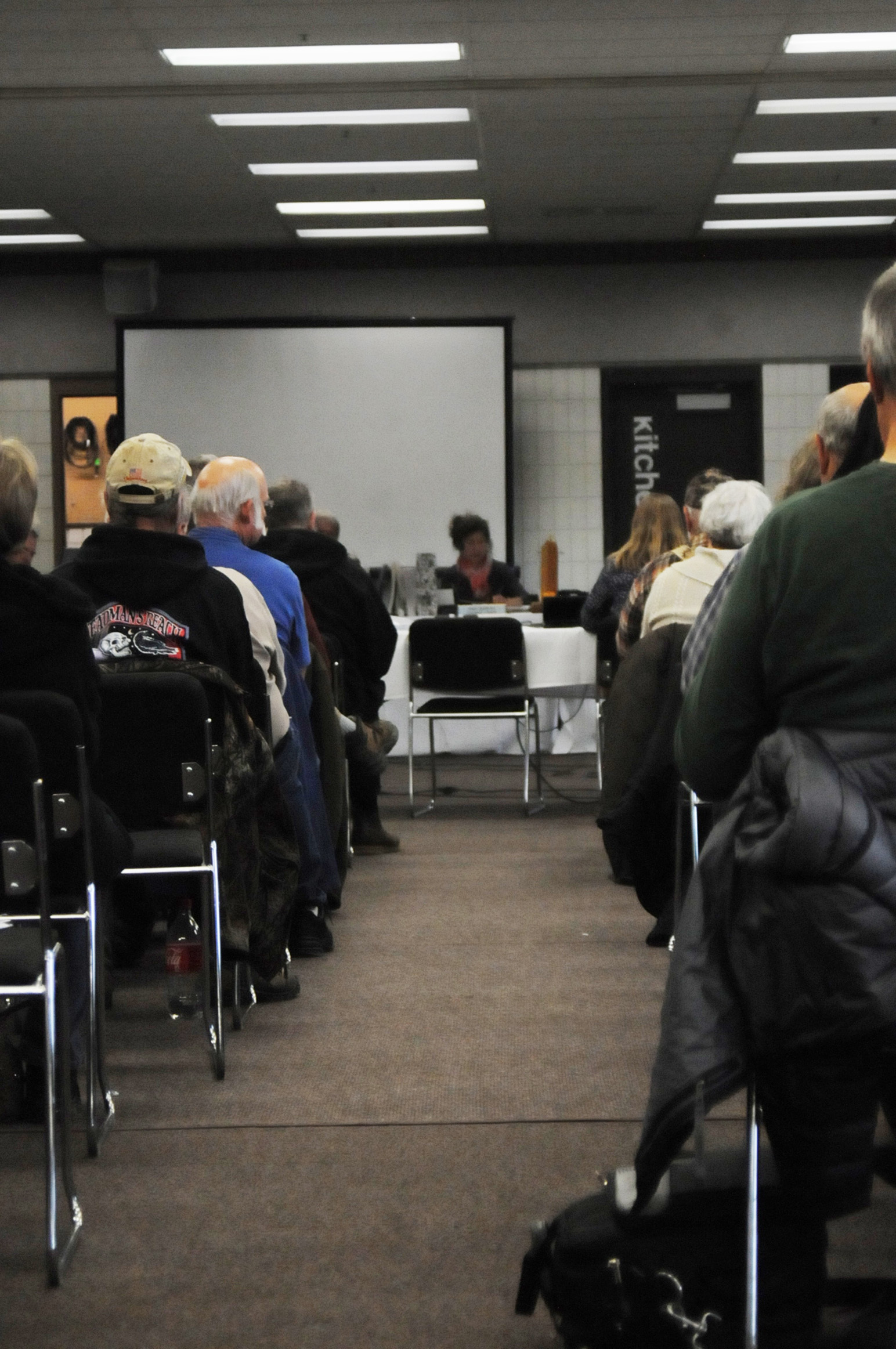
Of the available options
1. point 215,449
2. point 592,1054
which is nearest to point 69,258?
point 215,449

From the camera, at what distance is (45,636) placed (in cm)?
228

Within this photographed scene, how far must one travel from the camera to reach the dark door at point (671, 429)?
9.60 metres

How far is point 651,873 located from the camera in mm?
3391

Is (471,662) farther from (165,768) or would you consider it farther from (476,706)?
(165,768)

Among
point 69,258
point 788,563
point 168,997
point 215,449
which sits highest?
point 69,258

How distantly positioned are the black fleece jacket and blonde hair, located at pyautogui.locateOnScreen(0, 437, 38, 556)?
0.25 ft

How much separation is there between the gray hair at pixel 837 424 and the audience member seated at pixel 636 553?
3242mm

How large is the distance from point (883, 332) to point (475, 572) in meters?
6.51

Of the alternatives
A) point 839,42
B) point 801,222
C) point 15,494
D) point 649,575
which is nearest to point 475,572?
point 839,42

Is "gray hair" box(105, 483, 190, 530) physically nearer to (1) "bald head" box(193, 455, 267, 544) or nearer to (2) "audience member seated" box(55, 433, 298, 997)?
(2) "audience member seated" box(55, 433, 298, 997)

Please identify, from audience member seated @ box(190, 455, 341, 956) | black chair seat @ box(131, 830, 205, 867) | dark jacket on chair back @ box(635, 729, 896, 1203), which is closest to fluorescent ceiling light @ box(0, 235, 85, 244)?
audience member seated @ box(190, 455, 341, 956)

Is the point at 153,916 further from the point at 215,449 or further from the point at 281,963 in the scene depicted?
the point at 215,449

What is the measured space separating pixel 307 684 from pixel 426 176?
4827 mm

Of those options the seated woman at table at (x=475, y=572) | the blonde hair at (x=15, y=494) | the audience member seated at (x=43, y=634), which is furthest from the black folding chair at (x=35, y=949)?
the seated woman at table at (x=475, y=572)
